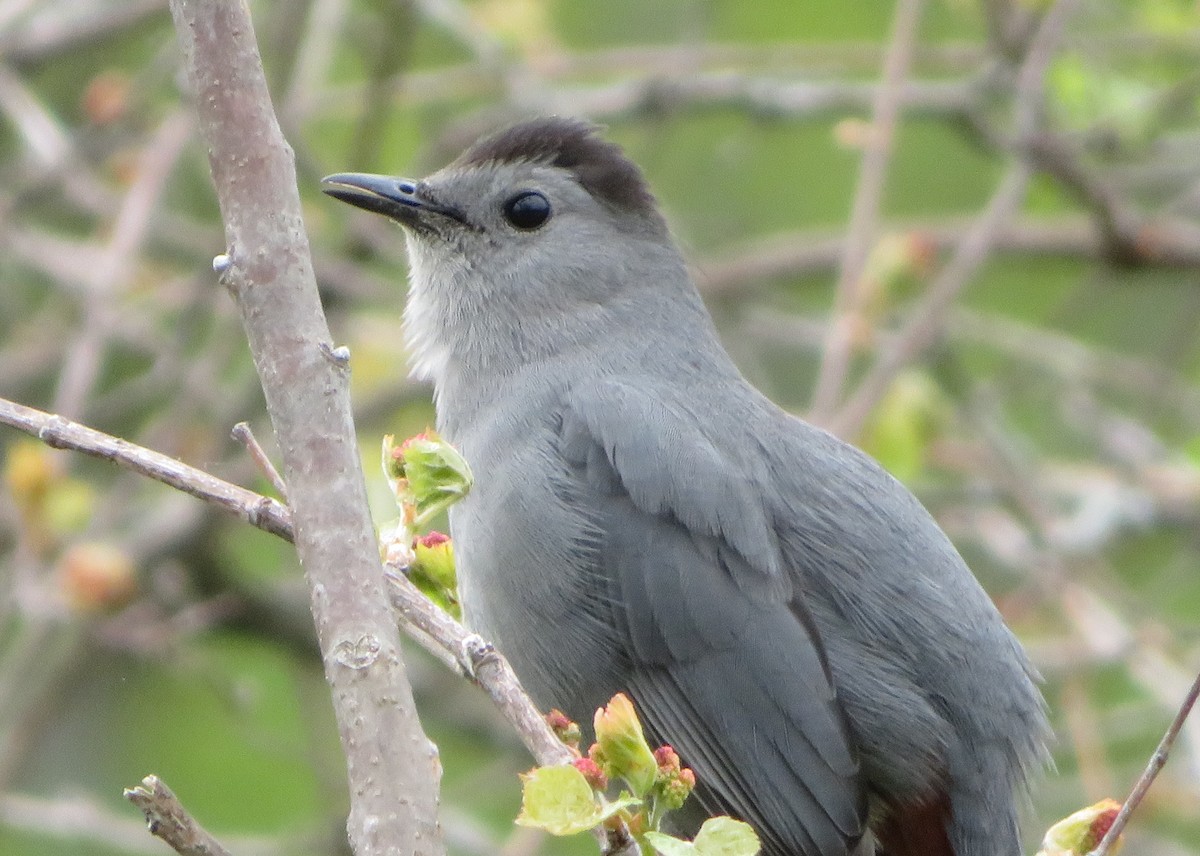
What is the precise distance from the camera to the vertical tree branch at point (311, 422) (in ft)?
6.42

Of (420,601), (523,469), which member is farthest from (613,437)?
(420,601)

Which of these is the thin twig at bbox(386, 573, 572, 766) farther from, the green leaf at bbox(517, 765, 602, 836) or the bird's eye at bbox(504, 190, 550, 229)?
the bird's eye at bbox(504, 190, 550, 229)

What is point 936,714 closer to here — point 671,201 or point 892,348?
point 892,348

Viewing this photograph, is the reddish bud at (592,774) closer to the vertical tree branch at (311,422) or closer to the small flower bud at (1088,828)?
the vertical tree branch at (311,422)

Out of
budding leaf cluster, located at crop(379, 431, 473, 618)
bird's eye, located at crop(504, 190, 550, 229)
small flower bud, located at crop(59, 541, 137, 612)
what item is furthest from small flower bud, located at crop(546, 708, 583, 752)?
small flower bud, located at crop(59, 541, 137, 612)

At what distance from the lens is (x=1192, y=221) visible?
24.7 ft

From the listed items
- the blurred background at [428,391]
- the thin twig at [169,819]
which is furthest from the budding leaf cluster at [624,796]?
the blurred background at [428,391]

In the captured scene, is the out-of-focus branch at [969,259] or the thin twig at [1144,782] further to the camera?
the out-of-focus branch at [969,259]

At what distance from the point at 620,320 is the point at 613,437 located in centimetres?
62

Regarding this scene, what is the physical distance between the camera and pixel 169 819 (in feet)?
6.59

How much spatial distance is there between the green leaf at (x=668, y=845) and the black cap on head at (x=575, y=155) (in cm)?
264

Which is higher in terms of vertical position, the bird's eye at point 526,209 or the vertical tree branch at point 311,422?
the bird's eye at point 526,209

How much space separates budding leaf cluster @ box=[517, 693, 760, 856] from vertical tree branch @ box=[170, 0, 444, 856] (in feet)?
0.55

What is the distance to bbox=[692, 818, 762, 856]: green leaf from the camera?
85.7 inches
